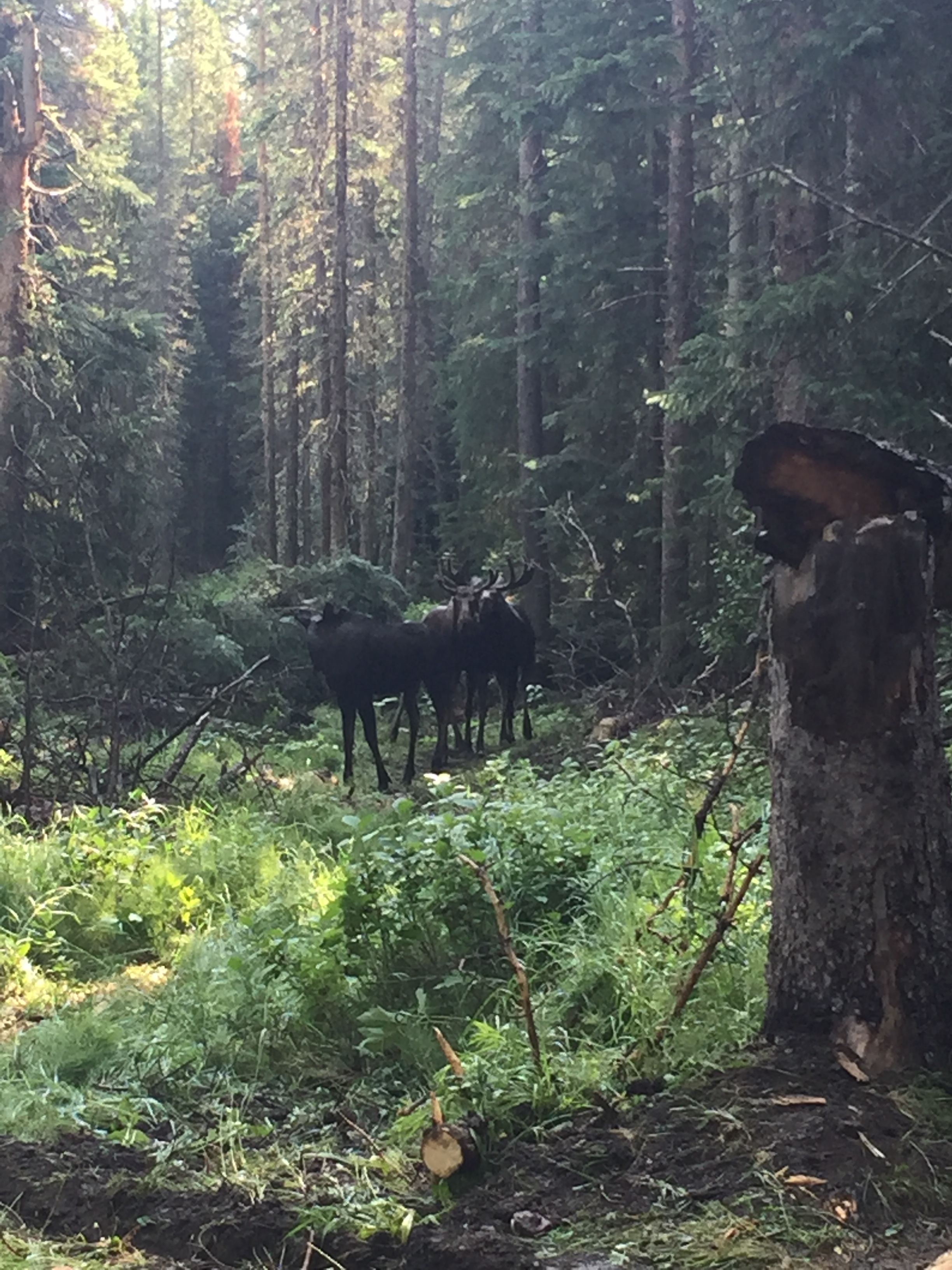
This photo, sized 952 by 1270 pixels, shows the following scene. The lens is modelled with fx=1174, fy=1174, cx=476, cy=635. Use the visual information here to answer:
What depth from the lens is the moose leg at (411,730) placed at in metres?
12.8

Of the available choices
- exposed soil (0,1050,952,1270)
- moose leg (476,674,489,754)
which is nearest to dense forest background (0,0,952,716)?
moose leg (476,674,489,754)

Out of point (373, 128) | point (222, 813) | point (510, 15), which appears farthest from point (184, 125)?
point (222, 813)

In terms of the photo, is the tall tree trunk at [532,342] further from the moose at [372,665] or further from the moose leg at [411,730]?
the moose leg at [411,730]

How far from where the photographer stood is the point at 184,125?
147ft

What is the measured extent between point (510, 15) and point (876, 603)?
19970 mm

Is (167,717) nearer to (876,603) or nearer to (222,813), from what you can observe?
(222,813)

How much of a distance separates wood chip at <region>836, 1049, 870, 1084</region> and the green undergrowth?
16.1 inches

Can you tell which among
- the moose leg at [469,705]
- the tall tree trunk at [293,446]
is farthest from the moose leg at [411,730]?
the tall tree trunk at [293,446]

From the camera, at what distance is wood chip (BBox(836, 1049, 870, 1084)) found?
143 inches

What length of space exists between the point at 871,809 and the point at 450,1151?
171 centimetres

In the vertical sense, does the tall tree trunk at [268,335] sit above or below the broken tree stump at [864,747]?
above

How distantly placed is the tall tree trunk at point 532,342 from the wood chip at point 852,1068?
633 inches

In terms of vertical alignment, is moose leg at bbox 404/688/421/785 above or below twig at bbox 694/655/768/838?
below

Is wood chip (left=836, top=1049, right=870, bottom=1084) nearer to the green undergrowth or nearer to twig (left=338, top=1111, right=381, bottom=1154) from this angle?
the green undergrowth
